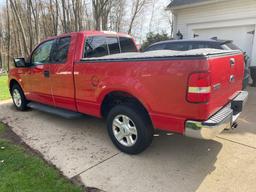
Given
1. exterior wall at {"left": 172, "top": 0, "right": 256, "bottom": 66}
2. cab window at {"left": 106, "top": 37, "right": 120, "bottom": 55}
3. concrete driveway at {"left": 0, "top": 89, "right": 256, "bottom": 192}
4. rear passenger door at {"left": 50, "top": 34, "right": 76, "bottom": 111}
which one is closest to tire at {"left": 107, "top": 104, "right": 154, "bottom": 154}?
concrete driveway at {"left": 0, "top": 89, "right": 256, "bottom": 192}

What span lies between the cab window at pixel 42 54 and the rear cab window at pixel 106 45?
1.00m

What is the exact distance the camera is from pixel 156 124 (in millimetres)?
3154

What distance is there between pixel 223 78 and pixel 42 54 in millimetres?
3854

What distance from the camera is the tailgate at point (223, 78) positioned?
8.96 ft

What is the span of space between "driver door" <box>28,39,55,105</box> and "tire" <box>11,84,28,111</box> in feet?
2.13

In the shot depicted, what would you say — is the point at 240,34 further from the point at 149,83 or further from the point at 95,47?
the point at 149,83

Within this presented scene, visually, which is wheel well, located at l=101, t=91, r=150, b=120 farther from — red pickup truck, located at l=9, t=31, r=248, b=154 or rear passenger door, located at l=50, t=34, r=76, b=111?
rear passenger door, located at l=50, t=34, r=76, b=111

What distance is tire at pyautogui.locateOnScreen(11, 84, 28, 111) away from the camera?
6020 millimetres

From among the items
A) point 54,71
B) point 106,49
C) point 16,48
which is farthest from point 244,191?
point 16,48

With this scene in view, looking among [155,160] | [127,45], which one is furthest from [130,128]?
[127,45]

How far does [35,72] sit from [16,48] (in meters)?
23.9

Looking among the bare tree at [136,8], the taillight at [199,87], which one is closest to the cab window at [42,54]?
the taillight at [199,87]

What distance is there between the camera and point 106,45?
4.67 meters

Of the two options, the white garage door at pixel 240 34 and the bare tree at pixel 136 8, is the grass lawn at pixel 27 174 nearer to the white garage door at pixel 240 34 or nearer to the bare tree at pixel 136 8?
the white garage door at pixel 240 34
